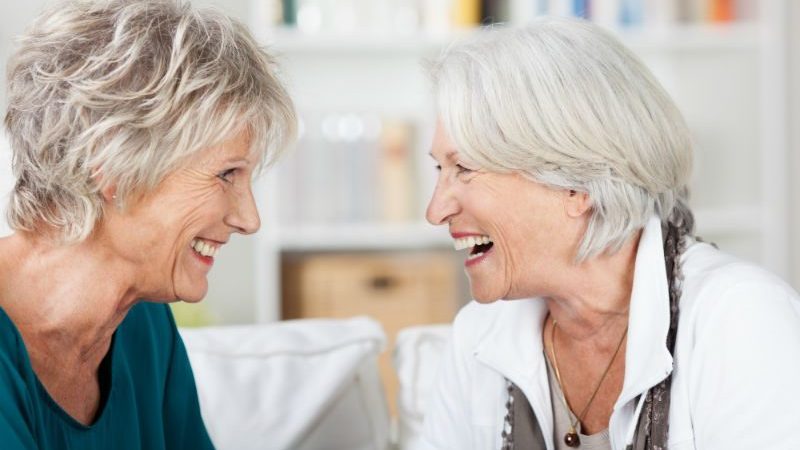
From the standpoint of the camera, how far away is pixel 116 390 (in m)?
1.59

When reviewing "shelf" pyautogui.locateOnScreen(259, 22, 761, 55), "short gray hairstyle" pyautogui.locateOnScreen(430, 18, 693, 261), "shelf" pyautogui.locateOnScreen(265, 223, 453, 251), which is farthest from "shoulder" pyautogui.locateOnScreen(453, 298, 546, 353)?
"shelf" pyautogui.locateOnScreen(259, 22, 761, 55)

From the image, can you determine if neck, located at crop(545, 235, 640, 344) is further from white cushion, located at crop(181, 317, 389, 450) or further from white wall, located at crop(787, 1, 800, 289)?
white wall, located at crop(787, 1, 800, 289)

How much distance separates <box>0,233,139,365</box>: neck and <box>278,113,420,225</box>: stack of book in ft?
6.12

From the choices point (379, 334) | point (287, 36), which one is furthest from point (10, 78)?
point (287, 36)

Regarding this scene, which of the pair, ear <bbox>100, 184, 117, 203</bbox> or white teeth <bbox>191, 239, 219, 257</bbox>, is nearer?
ear <bbox>100, 184, 117, 203</bbox>

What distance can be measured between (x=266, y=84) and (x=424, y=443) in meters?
0.77

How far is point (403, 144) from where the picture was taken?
11.0ft

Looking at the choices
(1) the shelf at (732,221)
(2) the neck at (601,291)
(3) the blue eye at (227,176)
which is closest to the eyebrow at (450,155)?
(2) the neck at (601,291)

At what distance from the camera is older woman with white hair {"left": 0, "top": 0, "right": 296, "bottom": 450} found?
4.42ft

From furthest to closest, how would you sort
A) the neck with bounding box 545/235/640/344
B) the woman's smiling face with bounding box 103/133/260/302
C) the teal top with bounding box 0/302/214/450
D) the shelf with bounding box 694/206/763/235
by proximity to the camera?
the shelf with bounding box 694/206/763/235 < the neck with bounding box 545/235/640/344 < the woman's smiling face with bounding box 103/133/260/302 < the teal top with bounding box 0/302/214/450

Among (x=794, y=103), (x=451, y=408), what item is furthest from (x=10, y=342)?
(x=794, y=103)

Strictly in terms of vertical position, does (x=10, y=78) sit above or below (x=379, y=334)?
above

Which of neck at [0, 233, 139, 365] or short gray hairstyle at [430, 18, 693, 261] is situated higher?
short gray hairstyle at [430, 18, 693, 261]

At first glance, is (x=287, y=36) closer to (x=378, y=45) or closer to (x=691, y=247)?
(x=378, y=45)
